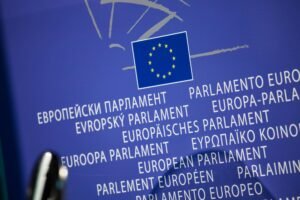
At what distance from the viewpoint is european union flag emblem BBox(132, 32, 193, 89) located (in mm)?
2637

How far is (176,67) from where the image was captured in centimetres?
264

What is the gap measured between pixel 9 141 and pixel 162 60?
3.14 ft

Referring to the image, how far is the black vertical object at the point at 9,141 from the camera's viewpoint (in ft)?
9.57

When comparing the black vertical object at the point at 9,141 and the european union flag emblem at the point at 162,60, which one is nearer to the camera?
the european union flag emblem at the point at 162,60

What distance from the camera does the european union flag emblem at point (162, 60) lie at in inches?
104

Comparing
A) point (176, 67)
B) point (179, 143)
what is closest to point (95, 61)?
point (176, 67)

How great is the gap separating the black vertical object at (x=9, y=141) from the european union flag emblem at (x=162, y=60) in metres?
0.74

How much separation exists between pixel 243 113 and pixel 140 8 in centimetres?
73

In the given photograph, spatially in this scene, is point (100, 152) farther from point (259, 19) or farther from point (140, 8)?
point (259, 19)

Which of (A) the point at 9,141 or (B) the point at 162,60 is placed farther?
(A) the point at 9,141

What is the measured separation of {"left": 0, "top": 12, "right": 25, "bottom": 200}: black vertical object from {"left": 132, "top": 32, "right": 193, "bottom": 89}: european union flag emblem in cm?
74

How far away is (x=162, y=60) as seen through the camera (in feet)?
8.72

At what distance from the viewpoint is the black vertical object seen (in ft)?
9.57

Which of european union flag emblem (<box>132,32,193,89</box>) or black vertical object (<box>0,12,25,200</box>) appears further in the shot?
black vertical object (<box>0,12,25,200</box>)
